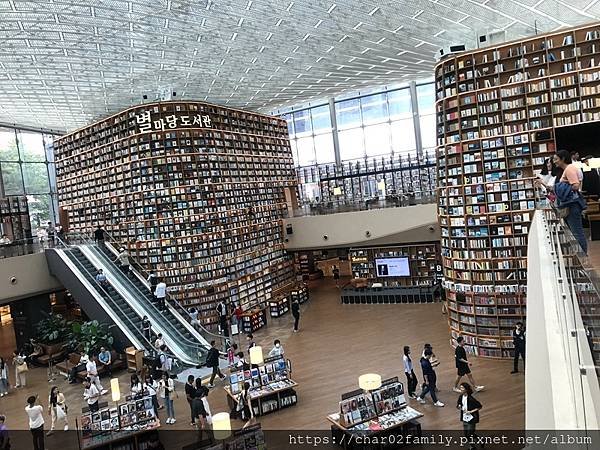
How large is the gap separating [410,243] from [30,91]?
40.5 feet

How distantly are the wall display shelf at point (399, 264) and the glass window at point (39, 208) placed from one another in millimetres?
12154

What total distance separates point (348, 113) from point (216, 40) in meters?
13.1

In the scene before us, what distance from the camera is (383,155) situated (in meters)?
22.8

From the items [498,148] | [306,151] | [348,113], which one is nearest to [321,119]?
[348,113]

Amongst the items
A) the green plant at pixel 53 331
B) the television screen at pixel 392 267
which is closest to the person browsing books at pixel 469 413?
the green plant at pixel 53 331

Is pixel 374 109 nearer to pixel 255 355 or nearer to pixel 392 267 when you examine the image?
pixel 392 267

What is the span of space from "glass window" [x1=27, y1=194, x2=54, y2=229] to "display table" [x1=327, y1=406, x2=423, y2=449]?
1668 cm

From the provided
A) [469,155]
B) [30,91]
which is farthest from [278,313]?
[30,91]

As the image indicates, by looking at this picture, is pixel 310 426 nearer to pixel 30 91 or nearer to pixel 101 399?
pixel 101 399

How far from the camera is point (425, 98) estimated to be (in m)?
22.0

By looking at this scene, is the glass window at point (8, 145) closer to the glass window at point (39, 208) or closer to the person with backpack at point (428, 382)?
the glass window at point (39, 208)

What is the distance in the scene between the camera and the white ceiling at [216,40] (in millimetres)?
9406

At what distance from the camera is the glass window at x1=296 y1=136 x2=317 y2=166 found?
24472 mm

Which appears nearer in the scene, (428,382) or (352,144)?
(428,382)
